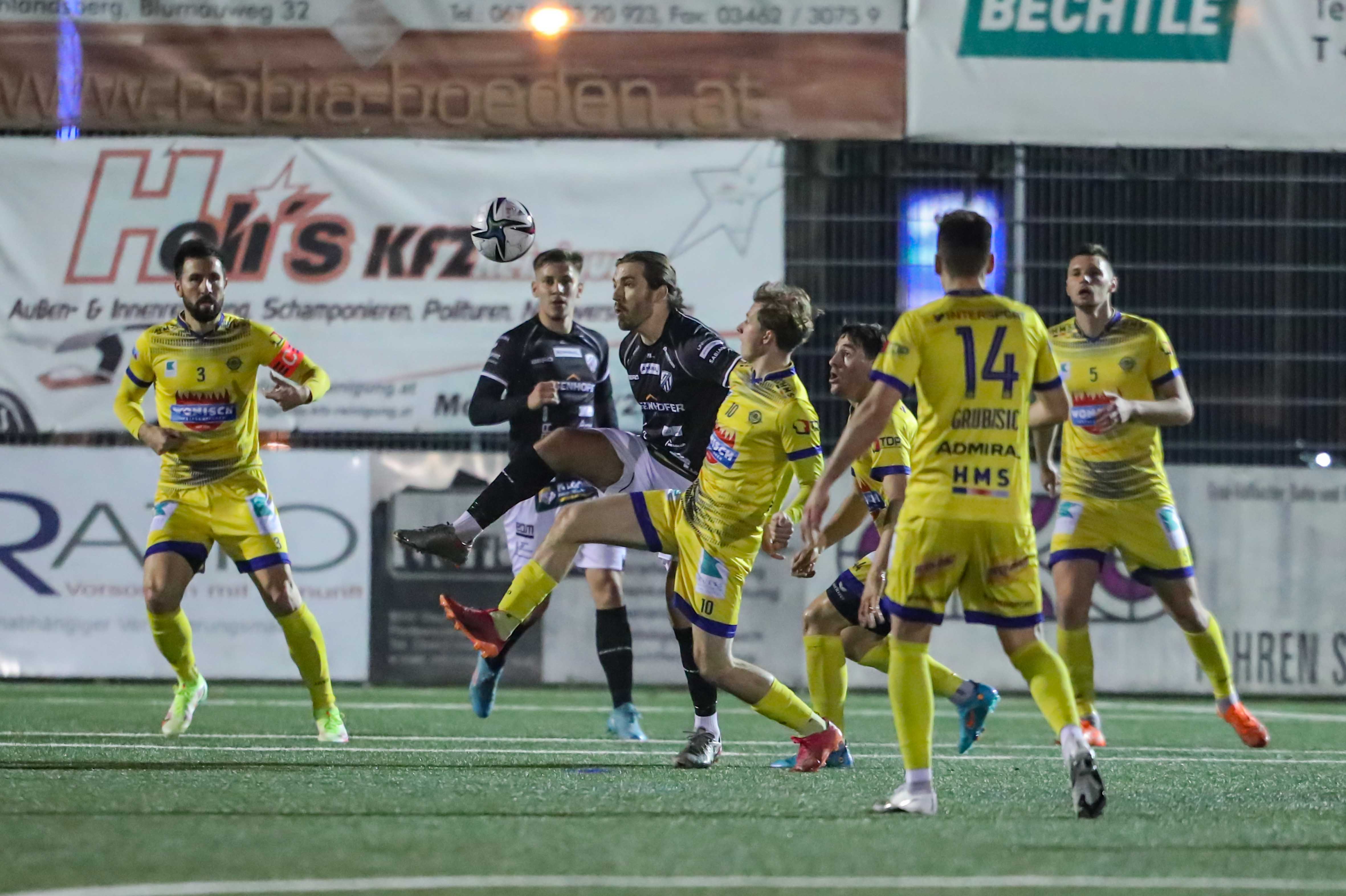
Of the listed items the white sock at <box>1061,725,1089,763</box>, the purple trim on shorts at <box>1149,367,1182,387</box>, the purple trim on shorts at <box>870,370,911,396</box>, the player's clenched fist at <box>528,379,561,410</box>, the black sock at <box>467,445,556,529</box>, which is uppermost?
the purple trim on shorts at <box>1149,367,1182,387</box>

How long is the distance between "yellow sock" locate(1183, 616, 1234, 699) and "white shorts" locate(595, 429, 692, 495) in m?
2.41

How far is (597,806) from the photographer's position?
18.6 feet

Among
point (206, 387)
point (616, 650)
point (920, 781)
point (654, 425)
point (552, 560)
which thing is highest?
point (206, 387)

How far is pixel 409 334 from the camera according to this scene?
1176 centimetres

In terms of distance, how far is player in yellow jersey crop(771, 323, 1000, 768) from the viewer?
7.16m

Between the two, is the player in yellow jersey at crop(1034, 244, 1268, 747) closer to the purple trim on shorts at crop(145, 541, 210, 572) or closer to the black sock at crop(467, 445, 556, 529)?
the black sock at crop(467, 445, 556, 529)

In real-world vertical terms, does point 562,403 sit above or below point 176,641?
above

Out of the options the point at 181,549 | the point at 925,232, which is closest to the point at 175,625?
the point at 181,549

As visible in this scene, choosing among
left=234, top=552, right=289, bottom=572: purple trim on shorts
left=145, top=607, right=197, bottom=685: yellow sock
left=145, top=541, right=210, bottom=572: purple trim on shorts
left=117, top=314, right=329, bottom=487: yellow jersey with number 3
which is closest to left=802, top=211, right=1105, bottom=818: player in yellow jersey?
left=234, top=552, right=289, bottom=572: purple trim on shorts

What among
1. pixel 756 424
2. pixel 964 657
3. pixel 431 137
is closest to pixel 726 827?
pixel 756 424

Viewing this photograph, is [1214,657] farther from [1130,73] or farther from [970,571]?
[1130,73]

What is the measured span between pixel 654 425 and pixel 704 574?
1217mm

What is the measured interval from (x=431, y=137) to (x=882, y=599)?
18.2ft

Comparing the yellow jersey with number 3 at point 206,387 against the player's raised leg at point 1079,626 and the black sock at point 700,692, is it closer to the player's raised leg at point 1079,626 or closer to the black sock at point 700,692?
the black sock at point 700,692
